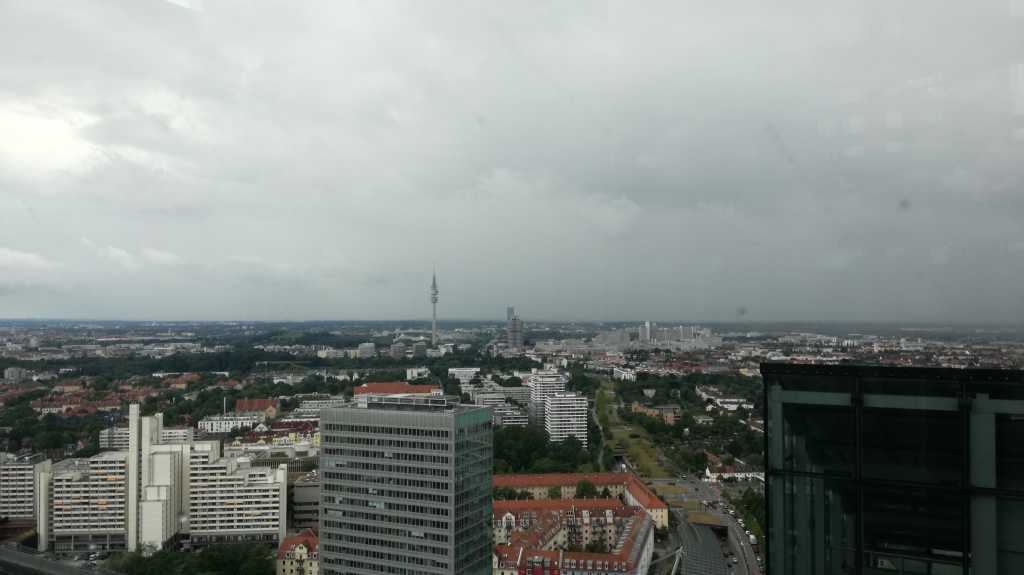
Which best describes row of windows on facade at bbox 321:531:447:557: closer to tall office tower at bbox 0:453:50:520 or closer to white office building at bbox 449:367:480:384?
tall office tower at bbox 0:453:50:520

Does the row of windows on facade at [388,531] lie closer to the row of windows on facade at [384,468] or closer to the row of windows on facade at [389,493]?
the row of windows on facade at [389,493]

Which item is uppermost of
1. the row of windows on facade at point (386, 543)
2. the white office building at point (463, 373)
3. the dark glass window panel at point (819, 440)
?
the dark glass window panel at point (819, 440)

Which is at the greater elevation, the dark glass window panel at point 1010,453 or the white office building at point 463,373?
the dark glass window panel at point 1010,453

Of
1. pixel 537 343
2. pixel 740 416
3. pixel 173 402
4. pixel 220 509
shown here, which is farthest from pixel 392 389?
pixel 537 343

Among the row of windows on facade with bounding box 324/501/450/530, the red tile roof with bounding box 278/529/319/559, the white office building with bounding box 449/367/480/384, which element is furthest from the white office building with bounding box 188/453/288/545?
the white office building with bounding box 449/367/480/384

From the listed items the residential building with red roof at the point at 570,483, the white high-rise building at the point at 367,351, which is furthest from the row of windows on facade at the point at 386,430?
the white high-rise building at the point at 367,351

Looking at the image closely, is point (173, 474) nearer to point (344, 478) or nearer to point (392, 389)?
point (344, 478)
